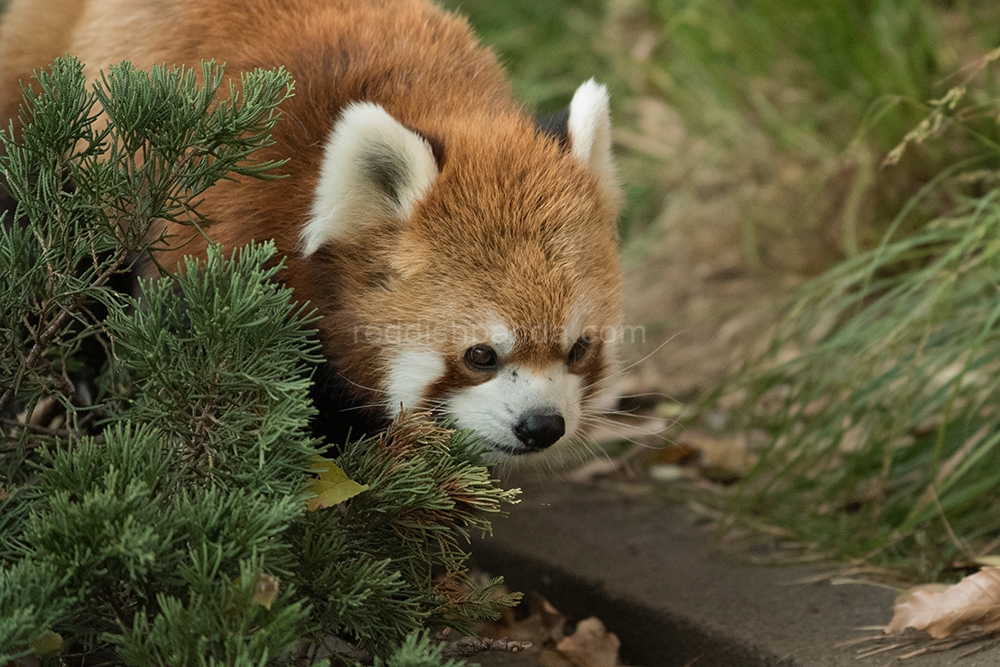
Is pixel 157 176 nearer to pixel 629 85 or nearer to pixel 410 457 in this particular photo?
pixel 410 457

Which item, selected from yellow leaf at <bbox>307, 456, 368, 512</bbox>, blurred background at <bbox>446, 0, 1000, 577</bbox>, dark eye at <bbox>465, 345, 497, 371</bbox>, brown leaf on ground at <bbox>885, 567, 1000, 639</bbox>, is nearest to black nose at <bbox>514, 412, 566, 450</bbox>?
dark eye at <bbox>465, 345, 497, 371</bbox>

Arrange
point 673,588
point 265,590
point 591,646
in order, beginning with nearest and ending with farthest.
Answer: point 265,590, point 591,646, point 673,588

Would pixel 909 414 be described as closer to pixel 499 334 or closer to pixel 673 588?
pixel 673 588

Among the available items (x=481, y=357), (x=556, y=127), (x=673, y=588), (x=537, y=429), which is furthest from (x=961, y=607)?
(x=556, y=127)

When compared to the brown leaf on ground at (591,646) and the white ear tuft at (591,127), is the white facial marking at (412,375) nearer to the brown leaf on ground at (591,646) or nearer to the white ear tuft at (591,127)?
the white ear tuft at (591,127)

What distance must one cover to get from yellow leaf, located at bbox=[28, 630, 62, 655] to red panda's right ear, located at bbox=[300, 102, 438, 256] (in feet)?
3.57

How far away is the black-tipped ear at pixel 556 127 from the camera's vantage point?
8.78ft

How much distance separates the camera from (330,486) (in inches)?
79.5

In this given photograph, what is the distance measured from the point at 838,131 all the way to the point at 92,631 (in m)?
4.18

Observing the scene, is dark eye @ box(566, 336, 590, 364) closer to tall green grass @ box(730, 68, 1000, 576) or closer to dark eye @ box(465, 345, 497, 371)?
dark eye @ box(465, 345, 497, 371)

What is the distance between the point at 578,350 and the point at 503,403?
0.98ft

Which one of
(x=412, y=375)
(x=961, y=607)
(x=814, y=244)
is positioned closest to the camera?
(x=961, y=607)

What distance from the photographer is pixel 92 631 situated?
1.81 m

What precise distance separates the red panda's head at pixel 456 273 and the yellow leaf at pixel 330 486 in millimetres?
489
